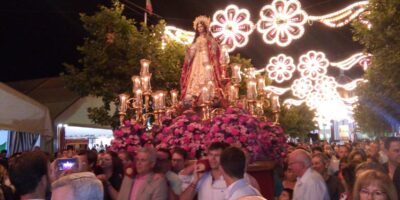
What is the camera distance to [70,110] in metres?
20.9

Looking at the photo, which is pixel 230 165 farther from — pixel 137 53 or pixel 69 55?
pixel 69 55

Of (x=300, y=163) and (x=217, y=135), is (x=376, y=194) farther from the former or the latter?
(x=217, y=135)

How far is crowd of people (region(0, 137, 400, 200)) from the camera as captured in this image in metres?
3.93

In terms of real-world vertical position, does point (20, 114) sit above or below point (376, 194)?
above

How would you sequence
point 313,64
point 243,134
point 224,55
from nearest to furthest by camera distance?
1. point 243,134
2. point 224,55
3. point 313,64

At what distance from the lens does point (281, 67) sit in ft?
71.8

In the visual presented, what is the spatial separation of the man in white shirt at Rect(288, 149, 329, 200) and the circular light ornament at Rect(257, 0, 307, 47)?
964cm

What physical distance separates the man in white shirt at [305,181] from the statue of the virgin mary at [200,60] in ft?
24.2

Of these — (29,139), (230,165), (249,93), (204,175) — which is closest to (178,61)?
(29,139)

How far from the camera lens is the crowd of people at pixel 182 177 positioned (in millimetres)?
3930

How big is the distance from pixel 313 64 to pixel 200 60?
9.71 meters

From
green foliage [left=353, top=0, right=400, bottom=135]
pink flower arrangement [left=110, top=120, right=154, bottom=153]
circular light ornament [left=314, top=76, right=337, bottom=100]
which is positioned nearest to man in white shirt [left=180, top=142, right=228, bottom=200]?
pink flower arrangement [left=110, top=120, right=154, bottom=153]

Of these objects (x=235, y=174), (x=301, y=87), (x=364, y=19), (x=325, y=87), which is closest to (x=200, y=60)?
(x=364, y=19)

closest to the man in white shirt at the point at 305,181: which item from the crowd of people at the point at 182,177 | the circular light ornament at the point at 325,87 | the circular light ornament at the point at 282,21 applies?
the crowd of people at the point at 182,177
